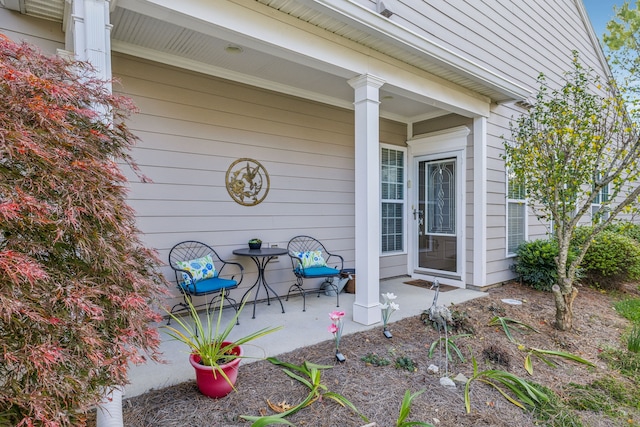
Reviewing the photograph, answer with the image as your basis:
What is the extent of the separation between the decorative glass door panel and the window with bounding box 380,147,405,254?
1.00ft

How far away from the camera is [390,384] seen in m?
2.36

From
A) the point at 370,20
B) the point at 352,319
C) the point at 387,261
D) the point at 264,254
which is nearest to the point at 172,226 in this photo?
the point at 264,254

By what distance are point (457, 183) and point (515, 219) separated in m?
1.39

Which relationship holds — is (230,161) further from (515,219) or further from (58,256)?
(515,219)

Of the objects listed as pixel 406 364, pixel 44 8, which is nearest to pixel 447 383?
pixel 406 364

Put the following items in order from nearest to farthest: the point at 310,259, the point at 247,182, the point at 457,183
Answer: the point at 247,182
the point at 310,259
the point at 457,183

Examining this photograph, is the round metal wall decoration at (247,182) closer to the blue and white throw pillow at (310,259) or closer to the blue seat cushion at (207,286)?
the blue and white throw pillow at (310,259)

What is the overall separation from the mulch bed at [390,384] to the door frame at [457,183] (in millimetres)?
1643

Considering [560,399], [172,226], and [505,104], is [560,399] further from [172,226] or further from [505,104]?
[505,104]

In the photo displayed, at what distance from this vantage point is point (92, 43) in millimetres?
2062

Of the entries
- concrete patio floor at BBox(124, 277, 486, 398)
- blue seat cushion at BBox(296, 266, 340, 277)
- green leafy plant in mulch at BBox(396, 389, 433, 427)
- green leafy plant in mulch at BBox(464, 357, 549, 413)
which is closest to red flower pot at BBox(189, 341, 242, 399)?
concrete patio floor at BBox(124, 277, 486, 398)

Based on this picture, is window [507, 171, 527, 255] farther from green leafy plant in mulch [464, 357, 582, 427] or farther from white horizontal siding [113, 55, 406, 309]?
green leafy plant in mulch [464, 357, 582, 427]

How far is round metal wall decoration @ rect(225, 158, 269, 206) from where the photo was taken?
399 cm

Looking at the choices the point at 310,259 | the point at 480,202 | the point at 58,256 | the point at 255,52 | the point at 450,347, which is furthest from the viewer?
the point at 480,202
